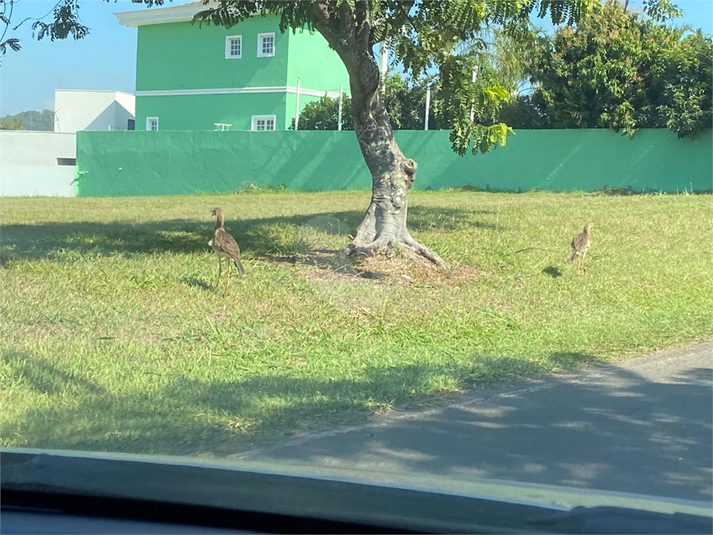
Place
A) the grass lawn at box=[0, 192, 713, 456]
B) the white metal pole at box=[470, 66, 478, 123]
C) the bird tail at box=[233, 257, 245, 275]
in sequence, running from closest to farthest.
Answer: the grass lawn at box=[0, 192, 713, 456] < the bird tail at box=[233, 257, 245, 275] < the white metal pole at box=[470, 66, 478, 123]

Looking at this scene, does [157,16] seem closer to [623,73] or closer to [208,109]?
[208,109]

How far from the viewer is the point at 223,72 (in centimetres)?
3606

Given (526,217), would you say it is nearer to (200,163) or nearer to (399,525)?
(399,525)

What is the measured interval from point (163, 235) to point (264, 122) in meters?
22.3

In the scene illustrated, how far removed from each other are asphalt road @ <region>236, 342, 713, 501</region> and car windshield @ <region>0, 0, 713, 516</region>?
0.09 feet

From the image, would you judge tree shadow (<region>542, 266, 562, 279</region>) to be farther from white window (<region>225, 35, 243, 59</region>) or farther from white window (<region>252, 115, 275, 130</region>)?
white window (<region>225, 35, 243, 59</region>)

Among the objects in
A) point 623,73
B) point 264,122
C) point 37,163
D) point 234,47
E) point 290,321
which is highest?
point 234,47

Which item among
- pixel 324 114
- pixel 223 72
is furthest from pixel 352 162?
pixel 223 72

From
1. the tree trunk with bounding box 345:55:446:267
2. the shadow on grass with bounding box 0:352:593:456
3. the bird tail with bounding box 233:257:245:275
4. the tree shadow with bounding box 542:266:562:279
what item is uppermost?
the tree trunk with bounding box 345:55:446:267

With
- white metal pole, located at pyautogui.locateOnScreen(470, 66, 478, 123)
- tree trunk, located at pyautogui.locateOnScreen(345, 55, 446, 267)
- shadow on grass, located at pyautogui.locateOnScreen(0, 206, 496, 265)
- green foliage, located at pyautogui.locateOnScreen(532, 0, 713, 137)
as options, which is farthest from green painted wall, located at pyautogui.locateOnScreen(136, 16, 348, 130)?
tree trunk, located at pyautogui.locateOnScreen(345, 55, 446, 267)

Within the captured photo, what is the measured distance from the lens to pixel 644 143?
2423 cm

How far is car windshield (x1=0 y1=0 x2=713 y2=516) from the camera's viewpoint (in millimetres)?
5984

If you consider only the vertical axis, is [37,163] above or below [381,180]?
above

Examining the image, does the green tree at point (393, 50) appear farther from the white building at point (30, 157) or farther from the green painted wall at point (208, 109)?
the white building at point (30, 157)
